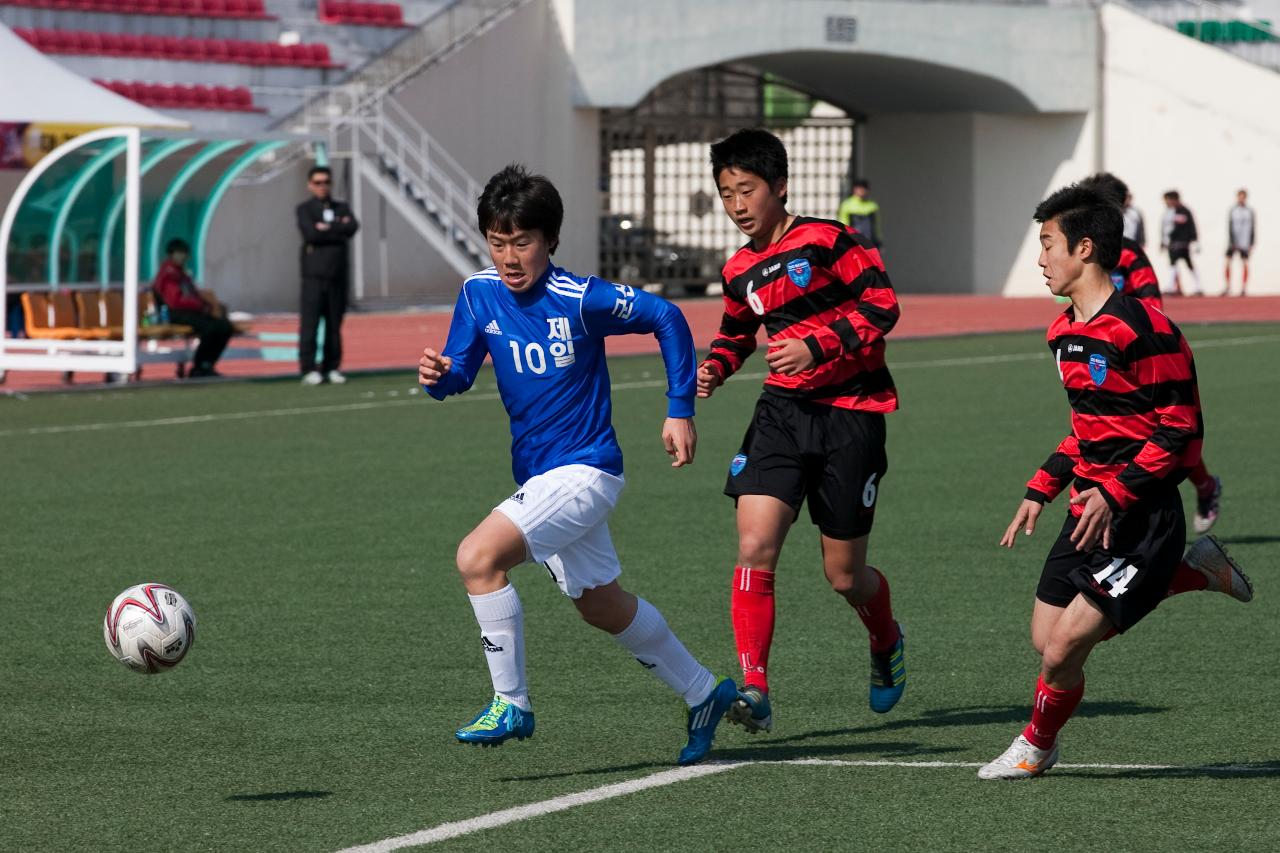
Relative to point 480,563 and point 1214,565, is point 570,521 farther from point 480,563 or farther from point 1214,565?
point 1214,565

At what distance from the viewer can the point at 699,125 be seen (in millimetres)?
40531

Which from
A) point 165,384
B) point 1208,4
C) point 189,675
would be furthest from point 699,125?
point 189,675

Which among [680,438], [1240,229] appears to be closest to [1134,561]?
[680,438]

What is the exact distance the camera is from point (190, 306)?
65.4 ft

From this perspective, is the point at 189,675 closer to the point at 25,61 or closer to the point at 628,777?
the point at 628,777

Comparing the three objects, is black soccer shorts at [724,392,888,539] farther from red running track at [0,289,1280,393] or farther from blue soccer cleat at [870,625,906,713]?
red running track at [0,289,1280,393]

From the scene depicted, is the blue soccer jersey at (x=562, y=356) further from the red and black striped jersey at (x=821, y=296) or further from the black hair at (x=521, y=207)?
the red and black striped jersey at (x=821, y=296)

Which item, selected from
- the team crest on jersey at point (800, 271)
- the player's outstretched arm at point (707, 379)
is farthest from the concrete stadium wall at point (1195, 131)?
the player's outstretched arm at point (707, 379)

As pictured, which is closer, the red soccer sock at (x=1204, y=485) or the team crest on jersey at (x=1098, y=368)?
the team crest on jersey at (x=1098, y=368)

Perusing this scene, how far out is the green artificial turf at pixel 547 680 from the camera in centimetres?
518

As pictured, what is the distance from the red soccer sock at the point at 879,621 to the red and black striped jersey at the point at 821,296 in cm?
59

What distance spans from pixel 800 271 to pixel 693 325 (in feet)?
72.8

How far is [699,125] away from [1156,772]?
3561 cm

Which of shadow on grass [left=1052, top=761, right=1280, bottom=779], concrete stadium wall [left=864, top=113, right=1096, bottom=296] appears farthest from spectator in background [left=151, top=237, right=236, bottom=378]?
concrete stadium wall [left=864, top=113, right=1096, bottom=296]
